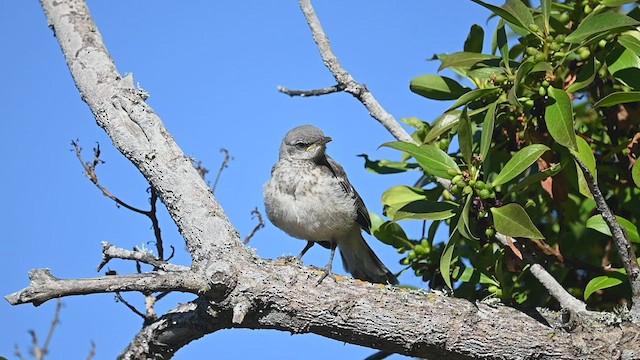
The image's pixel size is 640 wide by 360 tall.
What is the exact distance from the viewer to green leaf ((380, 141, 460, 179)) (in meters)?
3.60

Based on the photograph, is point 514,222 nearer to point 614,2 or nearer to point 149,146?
point 614,2

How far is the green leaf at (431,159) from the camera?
3604 millimetres

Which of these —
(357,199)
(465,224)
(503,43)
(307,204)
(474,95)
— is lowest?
(465,224)

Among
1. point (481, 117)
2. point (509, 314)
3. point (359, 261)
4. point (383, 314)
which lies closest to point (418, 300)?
point (383, 314)

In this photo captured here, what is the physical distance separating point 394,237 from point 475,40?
115cm

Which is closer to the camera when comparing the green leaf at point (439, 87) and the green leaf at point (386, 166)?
the green leaf at point (439, 87)

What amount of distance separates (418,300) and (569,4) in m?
1.83

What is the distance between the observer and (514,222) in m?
3.36

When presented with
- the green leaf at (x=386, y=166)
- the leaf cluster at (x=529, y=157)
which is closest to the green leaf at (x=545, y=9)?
the leaf cluster at (x=529, y=157)

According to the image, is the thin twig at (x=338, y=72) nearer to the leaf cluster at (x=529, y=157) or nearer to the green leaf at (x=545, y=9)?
the leaf cluster at (x=529, y=157)

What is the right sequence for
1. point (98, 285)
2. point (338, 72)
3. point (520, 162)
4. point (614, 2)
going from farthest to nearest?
point (338, 72) < point (614, 2) < point (520, 162) < point (98, 285)

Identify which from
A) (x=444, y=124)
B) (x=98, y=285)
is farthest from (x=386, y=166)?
(x=98, y=285)

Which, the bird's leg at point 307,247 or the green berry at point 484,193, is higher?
the bird's leg at point 307,247

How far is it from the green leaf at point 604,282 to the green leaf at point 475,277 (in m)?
0.48
